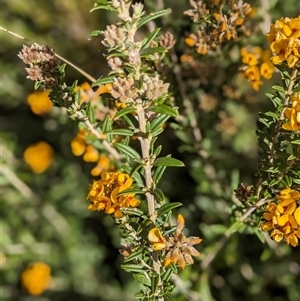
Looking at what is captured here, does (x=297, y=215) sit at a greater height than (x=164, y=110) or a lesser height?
lesser

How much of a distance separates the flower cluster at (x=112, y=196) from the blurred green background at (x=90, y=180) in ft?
1.87

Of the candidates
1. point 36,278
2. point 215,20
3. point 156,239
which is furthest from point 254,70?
point 36,278

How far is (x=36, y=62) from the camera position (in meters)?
1.35

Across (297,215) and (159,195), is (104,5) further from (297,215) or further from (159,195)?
(297,215)

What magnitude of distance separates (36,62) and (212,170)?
0.99 metres

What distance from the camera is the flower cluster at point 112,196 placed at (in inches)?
49.4

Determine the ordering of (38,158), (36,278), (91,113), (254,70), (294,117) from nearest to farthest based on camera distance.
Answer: (294,117) < (91,113) < (254,70) < (36,278) < (38,158)

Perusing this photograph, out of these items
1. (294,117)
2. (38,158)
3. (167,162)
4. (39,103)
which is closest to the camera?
(294,117)

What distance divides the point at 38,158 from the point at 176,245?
4.92 feet

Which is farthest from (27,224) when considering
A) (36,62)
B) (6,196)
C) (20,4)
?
(36,62)

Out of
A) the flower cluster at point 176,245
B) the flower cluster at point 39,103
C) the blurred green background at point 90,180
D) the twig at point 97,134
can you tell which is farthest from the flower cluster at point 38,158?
the flower cluster at point 176,245

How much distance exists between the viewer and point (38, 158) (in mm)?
2562

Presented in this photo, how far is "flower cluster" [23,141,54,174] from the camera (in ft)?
8.35

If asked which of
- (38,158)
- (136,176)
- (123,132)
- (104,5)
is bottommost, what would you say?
(38,158)
